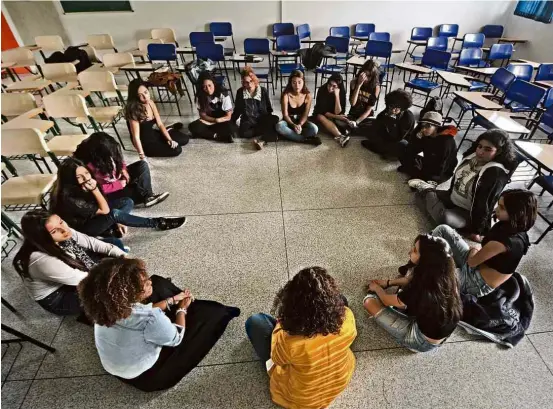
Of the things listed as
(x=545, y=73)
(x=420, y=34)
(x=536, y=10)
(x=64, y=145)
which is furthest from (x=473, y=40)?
(x=64, y=145)

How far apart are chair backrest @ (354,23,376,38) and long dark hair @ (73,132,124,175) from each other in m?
6.23

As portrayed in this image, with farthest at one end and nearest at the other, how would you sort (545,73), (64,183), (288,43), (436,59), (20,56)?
(288,43) < (20,56) < (436,59) < (545,73) < (64,183)

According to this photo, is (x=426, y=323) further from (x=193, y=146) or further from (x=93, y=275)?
(x=193, y=146)

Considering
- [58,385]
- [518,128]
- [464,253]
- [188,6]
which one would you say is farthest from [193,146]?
[188,6]

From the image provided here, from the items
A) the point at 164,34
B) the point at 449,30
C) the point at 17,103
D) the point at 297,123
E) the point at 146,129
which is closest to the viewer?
the point at 17,103

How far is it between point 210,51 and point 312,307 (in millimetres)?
5463

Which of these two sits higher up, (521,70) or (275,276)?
(521,70)

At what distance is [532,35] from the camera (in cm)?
604

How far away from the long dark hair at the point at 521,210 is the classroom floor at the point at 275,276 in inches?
30.6

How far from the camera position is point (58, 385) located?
1649mm

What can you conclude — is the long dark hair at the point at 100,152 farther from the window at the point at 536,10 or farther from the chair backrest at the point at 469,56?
the window at the point at 536,10

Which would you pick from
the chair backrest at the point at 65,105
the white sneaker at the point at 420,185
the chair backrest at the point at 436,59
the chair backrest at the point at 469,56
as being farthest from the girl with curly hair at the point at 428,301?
the chair backrest at the point at 469,56

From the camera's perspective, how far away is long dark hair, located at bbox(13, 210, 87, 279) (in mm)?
1580

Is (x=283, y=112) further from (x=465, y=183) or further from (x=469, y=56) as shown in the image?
(x=469, y=56)
